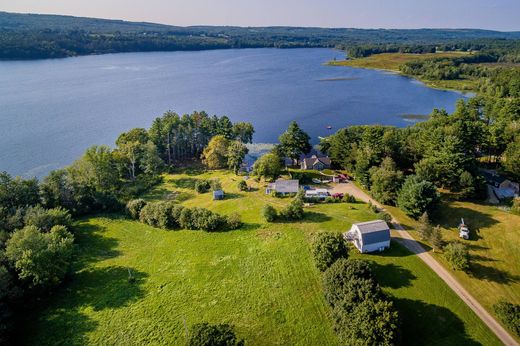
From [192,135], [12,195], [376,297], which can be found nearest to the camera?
[376,297]

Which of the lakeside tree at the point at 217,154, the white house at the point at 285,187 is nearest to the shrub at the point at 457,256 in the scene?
the white house at the point at 285,187

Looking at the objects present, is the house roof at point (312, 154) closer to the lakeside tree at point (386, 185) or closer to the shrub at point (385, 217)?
the lakeside tree at point (386, 185)

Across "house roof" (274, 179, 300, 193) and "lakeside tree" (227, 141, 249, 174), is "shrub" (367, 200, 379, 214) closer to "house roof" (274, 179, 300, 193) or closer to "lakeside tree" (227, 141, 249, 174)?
"house roof" (274, 179, 300, 193)

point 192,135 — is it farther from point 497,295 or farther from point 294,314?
point 497,295

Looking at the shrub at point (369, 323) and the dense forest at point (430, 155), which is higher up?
the dense forest at point (430, 155)

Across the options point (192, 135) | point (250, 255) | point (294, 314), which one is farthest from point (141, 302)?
point (192, 135)

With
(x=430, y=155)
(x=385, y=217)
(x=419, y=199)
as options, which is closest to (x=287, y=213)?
(x=385, y=217)
